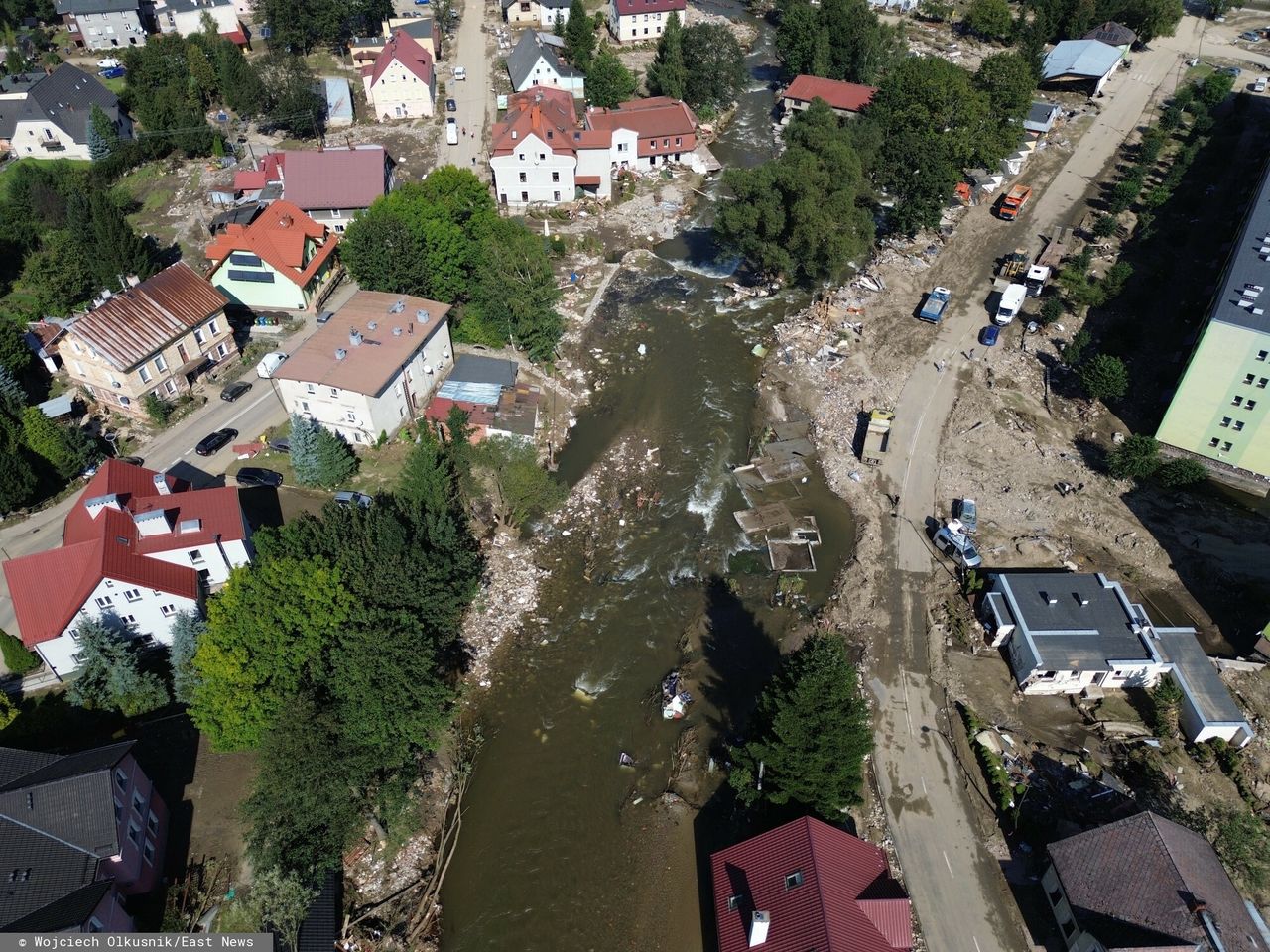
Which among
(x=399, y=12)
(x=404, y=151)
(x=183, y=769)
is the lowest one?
(x=183, y=769)

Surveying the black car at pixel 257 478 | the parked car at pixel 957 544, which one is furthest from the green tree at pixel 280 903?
the parked car at pixel 957 544

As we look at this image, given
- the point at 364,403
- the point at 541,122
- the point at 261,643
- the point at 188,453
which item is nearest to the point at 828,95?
the point at 541,122

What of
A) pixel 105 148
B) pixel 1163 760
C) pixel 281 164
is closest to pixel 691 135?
pixel 281 164

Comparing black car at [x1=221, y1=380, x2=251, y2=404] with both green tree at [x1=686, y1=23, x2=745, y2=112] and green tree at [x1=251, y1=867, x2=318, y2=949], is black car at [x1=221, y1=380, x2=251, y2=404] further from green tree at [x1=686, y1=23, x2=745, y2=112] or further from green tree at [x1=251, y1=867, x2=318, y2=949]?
green tree at [x1=686, y1=23, x2=745, y2=112]

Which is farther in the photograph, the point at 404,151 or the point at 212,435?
the point at 404,151

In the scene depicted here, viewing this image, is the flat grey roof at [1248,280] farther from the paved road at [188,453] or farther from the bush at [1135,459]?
the paved road at [188,453]

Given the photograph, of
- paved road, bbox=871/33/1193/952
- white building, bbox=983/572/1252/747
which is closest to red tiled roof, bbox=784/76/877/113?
paved road, bbox=871/33/1193/952

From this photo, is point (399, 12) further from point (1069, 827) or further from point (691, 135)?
point (1069, 827)

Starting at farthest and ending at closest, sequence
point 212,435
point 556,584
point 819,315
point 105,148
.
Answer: point 105,148 → point 819,315 → point 212,435 → point 556,584
